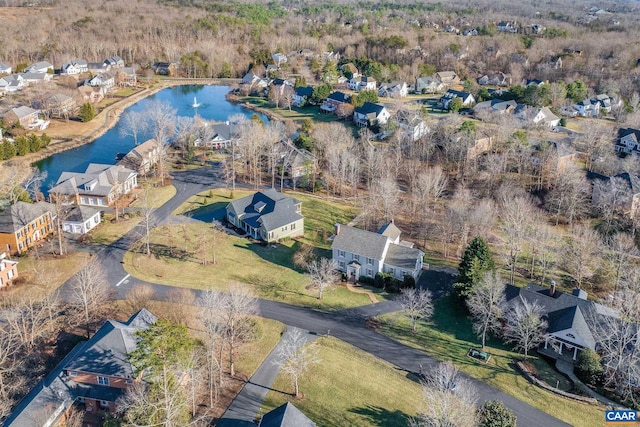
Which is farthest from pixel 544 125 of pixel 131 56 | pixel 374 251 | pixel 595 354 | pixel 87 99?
pixel 131 56

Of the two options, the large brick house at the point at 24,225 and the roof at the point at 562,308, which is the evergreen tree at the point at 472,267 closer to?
the roof at the point at 562,308

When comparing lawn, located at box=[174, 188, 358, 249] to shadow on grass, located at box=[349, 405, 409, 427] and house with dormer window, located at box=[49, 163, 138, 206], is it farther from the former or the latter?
shadow on grass, located at box=[349, 405, 409, 427]

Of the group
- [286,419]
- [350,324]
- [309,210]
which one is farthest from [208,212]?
[286,419]

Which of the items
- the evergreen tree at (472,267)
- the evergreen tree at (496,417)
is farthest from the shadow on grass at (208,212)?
the evergreen tree at (496,417)

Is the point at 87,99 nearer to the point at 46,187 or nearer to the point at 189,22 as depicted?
the point at 46,187

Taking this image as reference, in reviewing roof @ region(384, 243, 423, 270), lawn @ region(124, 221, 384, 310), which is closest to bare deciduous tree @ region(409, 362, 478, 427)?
lawn @ region(124, 221, 384, 310)

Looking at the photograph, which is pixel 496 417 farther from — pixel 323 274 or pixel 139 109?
pixel 139 109
